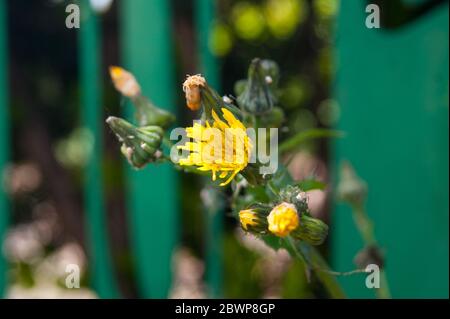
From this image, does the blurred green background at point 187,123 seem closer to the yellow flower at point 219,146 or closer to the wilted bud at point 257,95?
the wilted bud at point 257,95

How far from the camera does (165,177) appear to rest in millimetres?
1518

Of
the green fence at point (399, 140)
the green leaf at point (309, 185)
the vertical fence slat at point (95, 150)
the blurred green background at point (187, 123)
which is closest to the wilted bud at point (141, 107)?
the green leaf at point (309, 185)

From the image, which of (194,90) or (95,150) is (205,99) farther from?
(95,150)

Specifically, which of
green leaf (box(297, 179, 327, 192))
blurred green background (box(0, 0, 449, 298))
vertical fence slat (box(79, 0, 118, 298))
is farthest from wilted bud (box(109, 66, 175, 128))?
vertical fence slat (box(79, 0, 118, 298))

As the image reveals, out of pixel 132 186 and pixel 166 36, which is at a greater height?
pixel 166 36

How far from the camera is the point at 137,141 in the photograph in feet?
1.90

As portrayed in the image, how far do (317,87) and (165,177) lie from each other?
0.64 metres

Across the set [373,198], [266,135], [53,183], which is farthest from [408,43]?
[53,183]

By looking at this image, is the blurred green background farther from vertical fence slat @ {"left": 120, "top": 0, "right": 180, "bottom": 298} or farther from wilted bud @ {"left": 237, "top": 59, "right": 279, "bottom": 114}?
wilted bud @ {"left": 237, "top": 59, "right": 279, "bottom": 114}

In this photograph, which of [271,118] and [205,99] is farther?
[271,118]

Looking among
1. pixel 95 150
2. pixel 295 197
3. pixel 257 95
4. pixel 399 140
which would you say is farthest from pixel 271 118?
pixel 95 150

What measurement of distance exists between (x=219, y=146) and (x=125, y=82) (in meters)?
0.22
